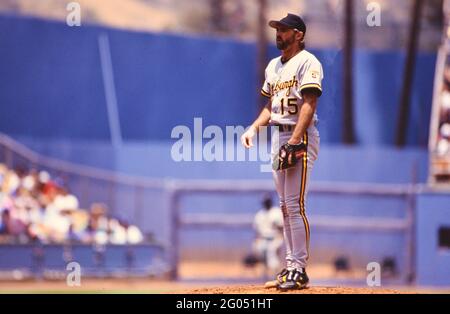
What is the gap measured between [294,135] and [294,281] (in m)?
1.01

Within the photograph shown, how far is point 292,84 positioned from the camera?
690cm

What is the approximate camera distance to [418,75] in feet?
58.4

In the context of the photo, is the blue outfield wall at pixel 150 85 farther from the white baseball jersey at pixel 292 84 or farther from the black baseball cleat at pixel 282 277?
the black baseball cleat at pixel 282 277

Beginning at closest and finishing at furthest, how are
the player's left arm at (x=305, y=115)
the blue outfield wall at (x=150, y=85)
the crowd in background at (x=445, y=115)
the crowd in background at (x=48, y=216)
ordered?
the player's left arm at (x=305, y=115) → the crowd in background at (x=48, y=216) → the blue outfield wall at (x=150, y=85) → the crowd in background at (x=445, y=115)

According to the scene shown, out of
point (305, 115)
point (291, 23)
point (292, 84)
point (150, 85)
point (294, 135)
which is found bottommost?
point (294, 135)

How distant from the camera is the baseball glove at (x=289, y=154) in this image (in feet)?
22.1

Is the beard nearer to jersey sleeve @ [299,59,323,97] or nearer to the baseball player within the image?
the baseball player

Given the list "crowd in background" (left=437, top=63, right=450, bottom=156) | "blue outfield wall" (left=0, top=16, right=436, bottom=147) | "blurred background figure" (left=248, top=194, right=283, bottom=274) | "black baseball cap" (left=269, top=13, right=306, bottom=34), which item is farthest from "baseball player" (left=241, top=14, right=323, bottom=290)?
"crowd in background" (left=437, top=63, right=450, bottom=156)

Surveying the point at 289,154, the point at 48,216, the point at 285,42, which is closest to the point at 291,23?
the point at 285,42

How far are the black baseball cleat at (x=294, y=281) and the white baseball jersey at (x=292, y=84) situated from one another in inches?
41.3

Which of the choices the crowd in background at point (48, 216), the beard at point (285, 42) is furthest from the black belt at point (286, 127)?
the crowd in background at point (48, 216)

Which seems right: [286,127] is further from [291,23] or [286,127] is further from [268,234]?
[268,234]

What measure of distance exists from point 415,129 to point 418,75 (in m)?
1.00

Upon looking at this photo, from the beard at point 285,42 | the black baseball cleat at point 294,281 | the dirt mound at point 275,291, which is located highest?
the beard at point 285,42
